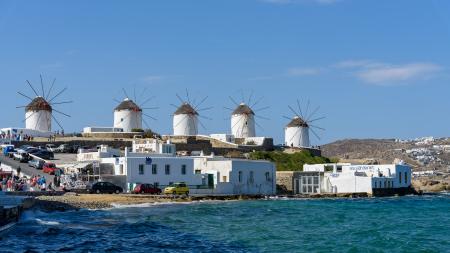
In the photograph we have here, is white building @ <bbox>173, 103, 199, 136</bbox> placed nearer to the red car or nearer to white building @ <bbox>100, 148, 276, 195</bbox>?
white building @ <bbox>100, 148, 276, 195</bbox>

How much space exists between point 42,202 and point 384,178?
37.5 m

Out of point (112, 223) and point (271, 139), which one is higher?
point (271, 139)

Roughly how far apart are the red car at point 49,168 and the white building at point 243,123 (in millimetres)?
41195

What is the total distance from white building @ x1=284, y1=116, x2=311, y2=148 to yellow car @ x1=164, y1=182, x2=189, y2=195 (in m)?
40.9

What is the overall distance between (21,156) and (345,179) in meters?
27.7

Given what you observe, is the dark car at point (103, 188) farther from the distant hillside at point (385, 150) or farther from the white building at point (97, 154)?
the distant hillside at point (385, 150)

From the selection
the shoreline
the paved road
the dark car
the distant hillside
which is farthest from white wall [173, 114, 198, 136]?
the distant hillside

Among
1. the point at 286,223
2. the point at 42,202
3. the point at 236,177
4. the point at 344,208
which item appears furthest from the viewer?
the point at 236,177

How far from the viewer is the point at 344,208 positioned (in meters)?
45.1

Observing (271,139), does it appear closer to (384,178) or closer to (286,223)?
(384,178)

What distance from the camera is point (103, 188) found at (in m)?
46.1

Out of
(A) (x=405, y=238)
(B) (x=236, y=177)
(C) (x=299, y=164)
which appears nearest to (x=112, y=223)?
(A) (x=405, y=238)

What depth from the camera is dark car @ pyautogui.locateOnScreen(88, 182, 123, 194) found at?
45750mm

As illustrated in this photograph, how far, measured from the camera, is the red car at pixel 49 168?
49.4 metres
